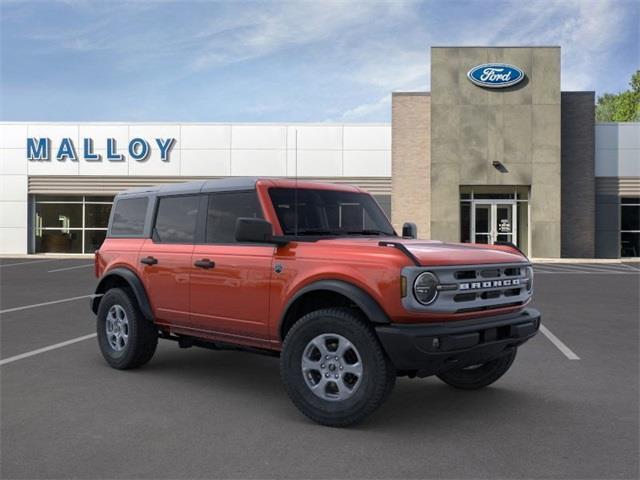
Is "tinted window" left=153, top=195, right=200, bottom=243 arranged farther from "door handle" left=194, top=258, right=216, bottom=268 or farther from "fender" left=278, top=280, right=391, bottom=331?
"fender" left=278, top=280, right=391, bottom=331

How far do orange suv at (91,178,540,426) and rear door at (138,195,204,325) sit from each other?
15 mm

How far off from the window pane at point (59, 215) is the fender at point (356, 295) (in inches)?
1178

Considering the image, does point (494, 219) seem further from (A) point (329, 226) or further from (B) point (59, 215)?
(A) point (329, 226)

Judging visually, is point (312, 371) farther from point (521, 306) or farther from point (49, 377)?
point (49, 377)

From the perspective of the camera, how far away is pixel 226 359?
7.11 metres

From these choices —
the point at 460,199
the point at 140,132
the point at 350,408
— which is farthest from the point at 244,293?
the point at 140,132

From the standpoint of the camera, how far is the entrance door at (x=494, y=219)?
97.6ft

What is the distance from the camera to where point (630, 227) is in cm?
Result: 3083

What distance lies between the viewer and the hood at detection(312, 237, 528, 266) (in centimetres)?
454

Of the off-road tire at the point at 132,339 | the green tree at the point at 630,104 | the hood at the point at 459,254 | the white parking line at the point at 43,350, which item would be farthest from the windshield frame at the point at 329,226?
the green tree at the point at 630,104

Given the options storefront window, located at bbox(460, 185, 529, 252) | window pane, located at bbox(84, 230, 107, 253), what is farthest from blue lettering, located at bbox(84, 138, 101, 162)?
storefront window, located at bbox(460, 185, 529, 252)

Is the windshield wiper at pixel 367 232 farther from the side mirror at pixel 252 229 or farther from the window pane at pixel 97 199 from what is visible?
the window pane at pixel 97 199

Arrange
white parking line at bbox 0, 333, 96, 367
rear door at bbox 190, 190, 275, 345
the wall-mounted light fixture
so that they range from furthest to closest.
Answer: the wall-mounted light fixture
white parking line at bbox 0, 333, 96, 367
rear door at bbox 190, 190, 275, 345

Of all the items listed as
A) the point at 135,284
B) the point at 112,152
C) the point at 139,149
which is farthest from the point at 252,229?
the point at 112,152
